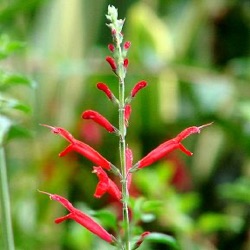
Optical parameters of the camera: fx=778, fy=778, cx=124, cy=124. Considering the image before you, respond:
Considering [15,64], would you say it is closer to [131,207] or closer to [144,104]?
[144,104]

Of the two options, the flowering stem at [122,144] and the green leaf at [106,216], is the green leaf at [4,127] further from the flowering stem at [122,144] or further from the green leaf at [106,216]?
the flowering stem at [122,144]

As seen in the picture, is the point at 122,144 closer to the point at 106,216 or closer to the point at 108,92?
the point at 108,92

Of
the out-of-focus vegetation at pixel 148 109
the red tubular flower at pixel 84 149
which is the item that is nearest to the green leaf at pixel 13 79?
the red tubular flower at pixel 84 149

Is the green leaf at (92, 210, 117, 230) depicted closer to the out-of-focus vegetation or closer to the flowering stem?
the flowering stem

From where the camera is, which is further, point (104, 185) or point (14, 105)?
point (14, 105)

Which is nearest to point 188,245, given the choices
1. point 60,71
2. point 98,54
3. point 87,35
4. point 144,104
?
point 60,71

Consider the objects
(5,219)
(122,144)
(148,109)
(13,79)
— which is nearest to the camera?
(122,144)

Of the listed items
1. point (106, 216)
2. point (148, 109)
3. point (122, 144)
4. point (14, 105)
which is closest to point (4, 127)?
point (14, 105)

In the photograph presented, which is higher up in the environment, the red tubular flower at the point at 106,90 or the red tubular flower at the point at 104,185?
the red tubular flower at the point at 106,90

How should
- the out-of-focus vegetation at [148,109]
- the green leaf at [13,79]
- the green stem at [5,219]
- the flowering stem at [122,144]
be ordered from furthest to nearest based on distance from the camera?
1. the out-of-focus vegetation at [148,109]
2. the green leaf at [13,79]
3. the green stem at [5,219]
4. the flowering stem at [122,144]
